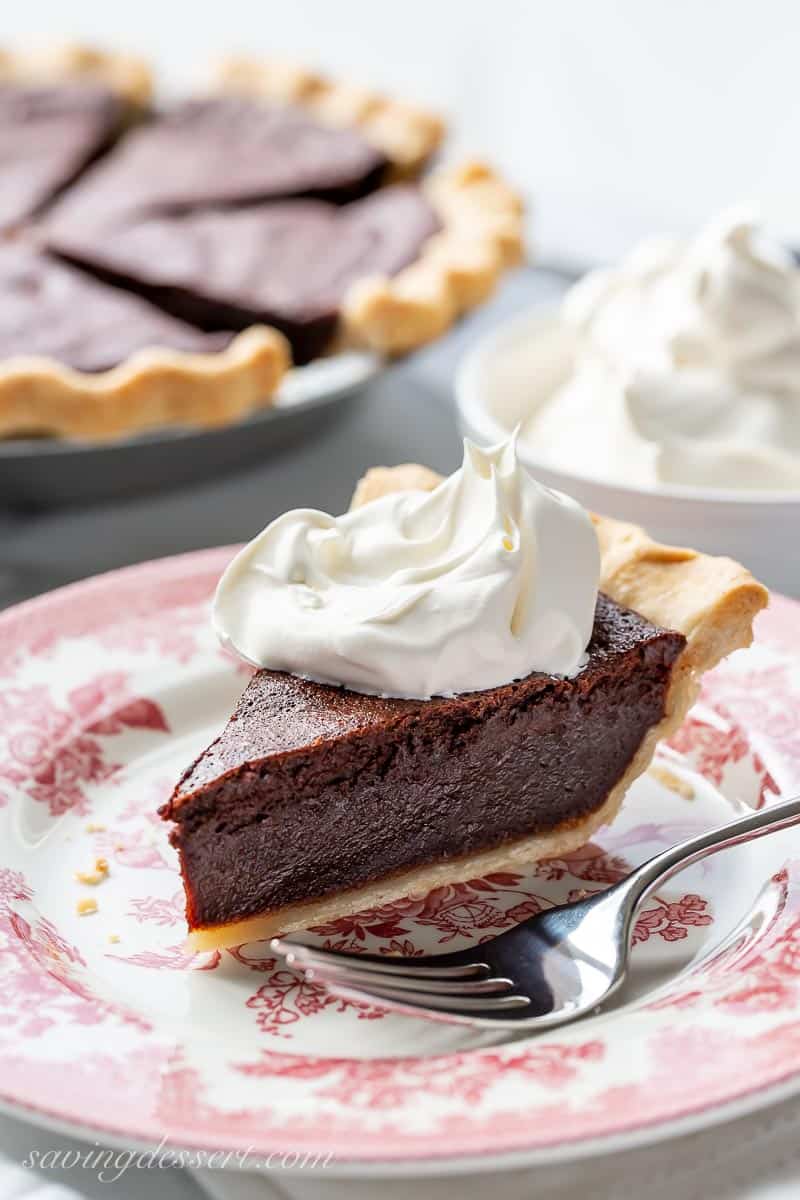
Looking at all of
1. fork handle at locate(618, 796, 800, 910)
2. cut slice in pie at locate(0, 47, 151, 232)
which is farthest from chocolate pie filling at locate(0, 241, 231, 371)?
fork handle at locate(618, 796, 800, 910)

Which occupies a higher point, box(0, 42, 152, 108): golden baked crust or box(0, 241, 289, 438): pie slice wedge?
box(0, 42, 152, 108): golden baked crust

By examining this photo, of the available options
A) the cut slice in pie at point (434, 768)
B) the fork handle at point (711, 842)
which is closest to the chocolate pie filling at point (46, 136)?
the cut slice in pie at point (434, 768)

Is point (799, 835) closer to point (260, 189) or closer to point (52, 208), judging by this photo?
point (260, 189)

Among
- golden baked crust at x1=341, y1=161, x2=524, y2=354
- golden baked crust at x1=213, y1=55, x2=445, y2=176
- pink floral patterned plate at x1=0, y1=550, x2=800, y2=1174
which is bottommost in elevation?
pink floral patterned plate at x1=0, y1=550, x2=800, y2=1174

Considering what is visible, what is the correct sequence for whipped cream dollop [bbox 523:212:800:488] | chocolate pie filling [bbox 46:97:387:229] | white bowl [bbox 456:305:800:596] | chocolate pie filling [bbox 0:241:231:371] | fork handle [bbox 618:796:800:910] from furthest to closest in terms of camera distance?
chocolate pie filling [bbox 46:97:387:229], chocolate pie filling [bbox 0:241:231:371], whipped cream dollop [bbox 523:212:800:488], white bowl [bbox 456:305:800:596], fork handle [bbox 618:796:800:910]

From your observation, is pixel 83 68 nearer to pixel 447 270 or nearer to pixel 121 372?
pixel 447 270

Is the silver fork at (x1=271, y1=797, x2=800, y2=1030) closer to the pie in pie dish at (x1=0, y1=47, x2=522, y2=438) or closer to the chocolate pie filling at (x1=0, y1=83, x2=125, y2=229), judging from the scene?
the pie in pie dish at (x1=0, y1=47, x2=522, y2=438)

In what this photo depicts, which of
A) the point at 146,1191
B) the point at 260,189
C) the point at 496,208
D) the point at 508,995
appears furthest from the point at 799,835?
the point at 260,189
